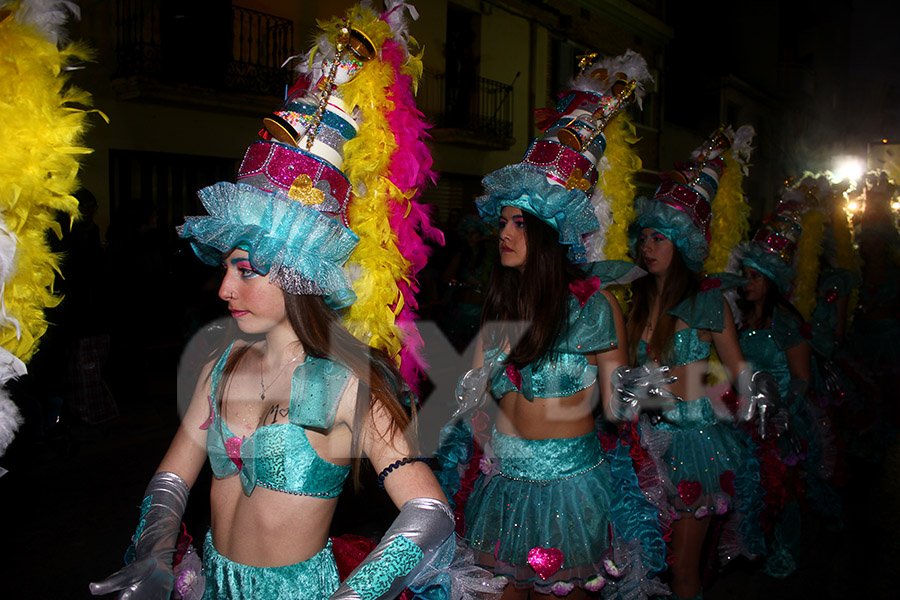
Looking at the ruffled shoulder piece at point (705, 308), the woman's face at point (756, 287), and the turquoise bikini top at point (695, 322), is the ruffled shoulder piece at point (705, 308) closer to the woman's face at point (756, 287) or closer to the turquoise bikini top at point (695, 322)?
the turquoise bikini top at point (695, 322)

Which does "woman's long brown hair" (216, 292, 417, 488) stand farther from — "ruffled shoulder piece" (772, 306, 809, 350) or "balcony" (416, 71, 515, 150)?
"balcony" (416, 71, 515, 150)

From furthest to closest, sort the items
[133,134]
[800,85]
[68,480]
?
[800,85] < [133,134] < [68,480]

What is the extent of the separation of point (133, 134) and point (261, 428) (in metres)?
9.79

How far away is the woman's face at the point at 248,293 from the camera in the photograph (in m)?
2.00

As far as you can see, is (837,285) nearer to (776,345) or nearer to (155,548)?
(776,345)

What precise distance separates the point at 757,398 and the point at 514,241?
70.8 inches

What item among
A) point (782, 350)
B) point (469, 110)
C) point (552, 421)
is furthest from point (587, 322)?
point (469, 110)

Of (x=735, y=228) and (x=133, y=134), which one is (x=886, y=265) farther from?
(x=133, y=134)

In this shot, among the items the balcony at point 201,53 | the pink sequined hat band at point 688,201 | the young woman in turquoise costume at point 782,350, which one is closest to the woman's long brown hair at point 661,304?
the pink sequined hat band at point 688,201

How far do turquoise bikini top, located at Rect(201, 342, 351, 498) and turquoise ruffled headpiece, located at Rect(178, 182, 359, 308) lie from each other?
265 mm

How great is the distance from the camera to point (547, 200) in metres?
3.09

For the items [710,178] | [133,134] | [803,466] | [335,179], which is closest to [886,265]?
[803,466]

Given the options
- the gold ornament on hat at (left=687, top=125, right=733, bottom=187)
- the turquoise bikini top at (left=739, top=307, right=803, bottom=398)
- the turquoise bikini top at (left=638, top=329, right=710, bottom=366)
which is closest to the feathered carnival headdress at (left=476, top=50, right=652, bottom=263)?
the turquoise bikini top at (left=638, top=329, right=710, bottom=366)

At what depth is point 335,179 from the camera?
2143 mm
